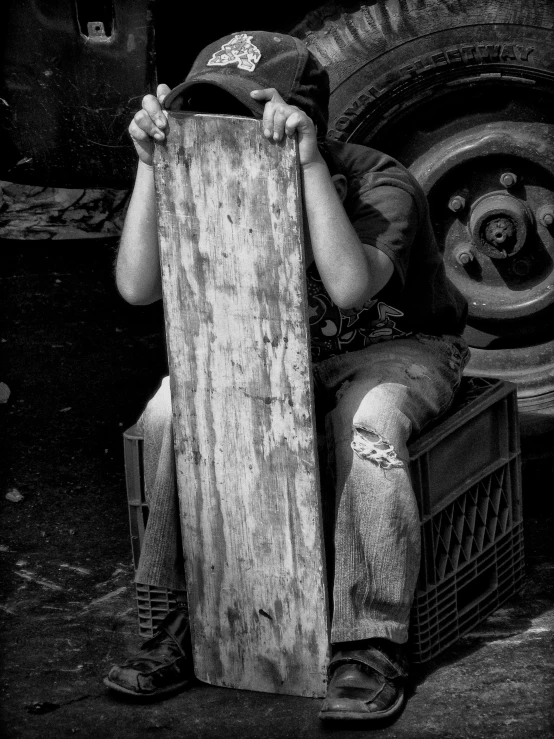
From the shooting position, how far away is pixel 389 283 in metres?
2.76

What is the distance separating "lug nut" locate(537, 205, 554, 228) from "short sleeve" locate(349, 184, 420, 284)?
1.00 m

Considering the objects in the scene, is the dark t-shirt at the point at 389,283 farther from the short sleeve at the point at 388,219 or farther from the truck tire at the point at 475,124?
the truck tire at the point at 475,124

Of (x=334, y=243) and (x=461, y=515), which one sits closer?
(x=334, y=243)

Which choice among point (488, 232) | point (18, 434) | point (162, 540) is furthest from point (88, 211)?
point (162, 540)

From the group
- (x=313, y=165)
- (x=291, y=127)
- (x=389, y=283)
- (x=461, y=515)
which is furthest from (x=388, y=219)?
(x=461, y=515)

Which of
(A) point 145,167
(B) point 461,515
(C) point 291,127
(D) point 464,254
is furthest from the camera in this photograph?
(D) point 464,254

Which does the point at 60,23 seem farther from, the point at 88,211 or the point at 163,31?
the point at 88,211

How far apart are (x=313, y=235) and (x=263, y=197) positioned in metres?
0.15

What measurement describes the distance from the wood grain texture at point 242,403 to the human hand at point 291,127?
Result: 28 millimetres

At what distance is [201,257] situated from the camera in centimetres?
251

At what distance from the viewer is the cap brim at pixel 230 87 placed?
2.48m

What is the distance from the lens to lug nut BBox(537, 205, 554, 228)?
3.64 m

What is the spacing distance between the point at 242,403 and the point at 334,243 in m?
0.39

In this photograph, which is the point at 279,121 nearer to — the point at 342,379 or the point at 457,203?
the point at 342,379
